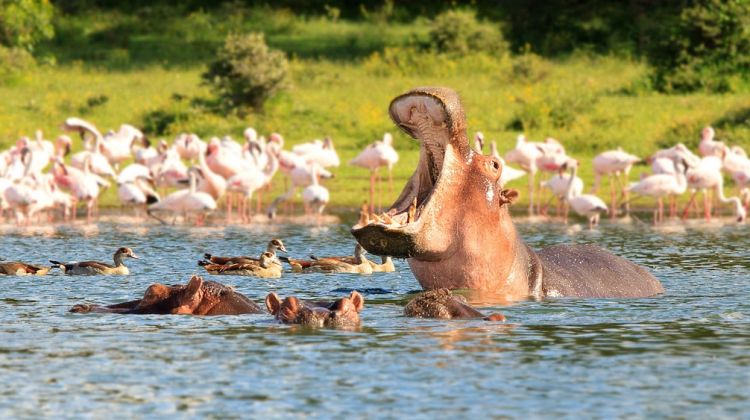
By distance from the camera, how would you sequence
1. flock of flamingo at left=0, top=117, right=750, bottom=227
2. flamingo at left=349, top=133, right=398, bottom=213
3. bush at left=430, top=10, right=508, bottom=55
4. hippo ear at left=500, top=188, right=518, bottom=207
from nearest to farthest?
1. hippo ear at left=500, top=188, right=518, bottom=207
2. flock of flamingo at left=0, top=117, right=750, bottom=227
3. flamingo at left=349, top=133, right=398, bottom=213
4. bush at left=430, top=10, right=508, bottom=55

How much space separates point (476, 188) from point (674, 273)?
173 inches

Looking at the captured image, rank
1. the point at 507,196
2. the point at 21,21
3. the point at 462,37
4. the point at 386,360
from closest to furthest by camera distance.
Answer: the point at 386,360, the point at 507,196, the point at 21,21, the point at 462,37

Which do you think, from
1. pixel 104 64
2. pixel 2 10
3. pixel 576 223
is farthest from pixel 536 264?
pixel 104 64

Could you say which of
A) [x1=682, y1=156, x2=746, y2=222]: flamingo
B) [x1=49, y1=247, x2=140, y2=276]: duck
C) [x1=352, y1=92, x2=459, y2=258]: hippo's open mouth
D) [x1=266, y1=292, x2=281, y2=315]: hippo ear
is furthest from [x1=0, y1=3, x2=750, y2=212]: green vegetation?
[x1=352, y1=92, x2=459, y2=258]: hippo's open mouth

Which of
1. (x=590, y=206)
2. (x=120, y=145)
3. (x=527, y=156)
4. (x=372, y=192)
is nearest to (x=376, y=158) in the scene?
(x=372, y=192)

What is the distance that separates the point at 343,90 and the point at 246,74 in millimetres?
4030

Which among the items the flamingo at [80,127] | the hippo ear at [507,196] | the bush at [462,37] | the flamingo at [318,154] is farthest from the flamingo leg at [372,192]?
the bush at [462,37]

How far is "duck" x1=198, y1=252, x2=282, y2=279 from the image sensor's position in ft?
43.2

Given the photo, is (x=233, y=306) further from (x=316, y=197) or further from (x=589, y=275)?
(x=316, y=197)

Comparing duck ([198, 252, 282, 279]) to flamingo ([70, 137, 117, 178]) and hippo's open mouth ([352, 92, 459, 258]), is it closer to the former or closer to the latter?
hippo's open mouth ([352, 92, 459, 258])

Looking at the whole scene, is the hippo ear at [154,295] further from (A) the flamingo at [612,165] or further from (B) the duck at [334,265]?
(A) the flamingo at [612,165]

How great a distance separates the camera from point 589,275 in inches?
420

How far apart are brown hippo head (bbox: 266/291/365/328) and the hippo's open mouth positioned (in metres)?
0.64

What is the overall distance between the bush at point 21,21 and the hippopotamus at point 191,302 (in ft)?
81.7
